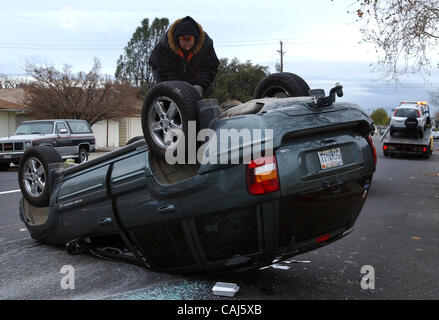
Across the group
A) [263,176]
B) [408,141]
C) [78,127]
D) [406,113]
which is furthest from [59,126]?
[406,113]

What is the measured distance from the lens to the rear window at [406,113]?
78.5 ft

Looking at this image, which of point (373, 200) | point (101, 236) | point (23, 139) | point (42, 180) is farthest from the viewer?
point (23, 139)

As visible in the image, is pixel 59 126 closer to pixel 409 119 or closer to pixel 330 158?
pixel 330 158

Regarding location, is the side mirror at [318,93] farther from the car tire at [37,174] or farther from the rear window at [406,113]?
the rear window at [406,113]

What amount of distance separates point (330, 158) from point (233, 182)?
830mm

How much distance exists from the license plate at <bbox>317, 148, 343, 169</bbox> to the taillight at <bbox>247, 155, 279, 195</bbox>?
476 mm

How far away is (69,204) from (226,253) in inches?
75.2

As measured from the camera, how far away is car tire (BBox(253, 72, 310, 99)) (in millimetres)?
4668

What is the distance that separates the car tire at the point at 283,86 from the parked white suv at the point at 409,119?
789 inches

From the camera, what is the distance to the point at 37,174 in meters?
5.38
